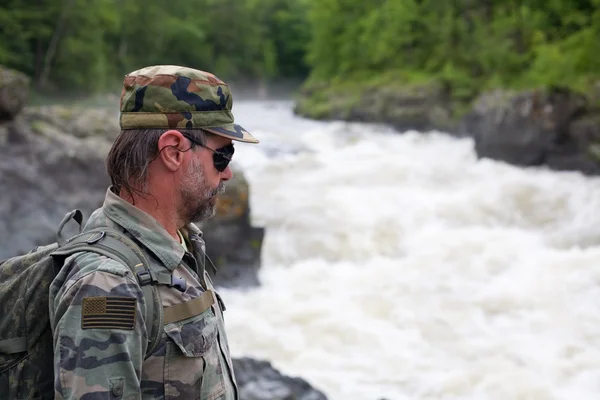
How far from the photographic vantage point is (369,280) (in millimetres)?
9773

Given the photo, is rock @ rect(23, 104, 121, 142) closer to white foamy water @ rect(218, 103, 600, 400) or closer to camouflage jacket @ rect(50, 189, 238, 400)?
white foamy water @ rect(218, 103, 600, 400)

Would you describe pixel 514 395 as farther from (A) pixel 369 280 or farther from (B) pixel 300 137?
(B) pixel 300 137

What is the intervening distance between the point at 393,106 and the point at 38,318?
2385cm

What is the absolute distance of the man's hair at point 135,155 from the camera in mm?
1746

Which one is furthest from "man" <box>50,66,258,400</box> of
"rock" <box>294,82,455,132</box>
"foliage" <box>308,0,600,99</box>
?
"rock" <box>294,82,455,132</box>

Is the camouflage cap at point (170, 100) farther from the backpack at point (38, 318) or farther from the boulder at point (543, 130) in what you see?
the boulder at point (543, 130)

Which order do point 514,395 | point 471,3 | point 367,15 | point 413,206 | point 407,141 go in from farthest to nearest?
1. point 367,15
2. point 471,3
3. point 407,141
4. point 413,206
5. point 514,395

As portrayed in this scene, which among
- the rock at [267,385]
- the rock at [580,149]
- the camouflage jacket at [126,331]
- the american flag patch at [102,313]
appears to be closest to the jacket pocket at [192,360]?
the camouflage jacket at [126,331]

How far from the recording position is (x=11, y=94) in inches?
332

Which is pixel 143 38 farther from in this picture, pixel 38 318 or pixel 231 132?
pixel 38 318

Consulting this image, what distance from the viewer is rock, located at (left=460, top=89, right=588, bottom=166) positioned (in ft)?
Answer: 53.0

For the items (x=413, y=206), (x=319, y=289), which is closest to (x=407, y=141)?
(x=413, y=206)

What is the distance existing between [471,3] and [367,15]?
6577 mm

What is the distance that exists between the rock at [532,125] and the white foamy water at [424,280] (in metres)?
0.54
